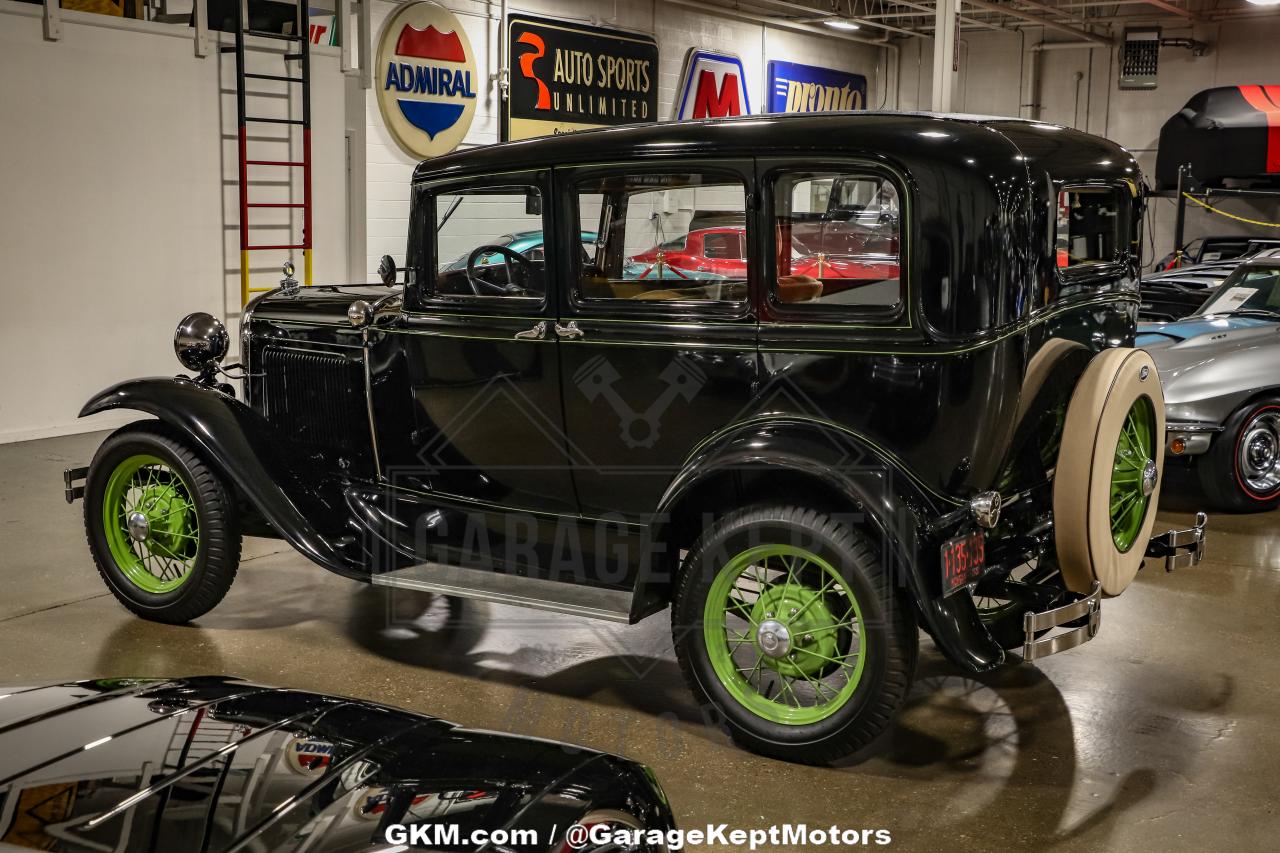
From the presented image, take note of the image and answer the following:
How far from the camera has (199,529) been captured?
5.07 m

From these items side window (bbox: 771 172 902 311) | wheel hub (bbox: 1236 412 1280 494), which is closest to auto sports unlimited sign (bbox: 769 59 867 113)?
wheel hub (bbox: 1236 412 1280 494)

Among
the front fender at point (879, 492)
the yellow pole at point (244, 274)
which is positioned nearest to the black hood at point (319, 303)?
the front fender at point (879, 492)

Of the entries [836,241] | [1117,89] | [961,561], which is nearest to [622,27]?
[1117,89]

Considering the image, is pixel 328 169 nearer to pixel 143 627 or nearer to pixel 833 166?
pixel 143 627

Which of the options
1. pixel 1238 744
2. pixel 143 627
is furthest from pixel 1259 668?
pixel 143 627

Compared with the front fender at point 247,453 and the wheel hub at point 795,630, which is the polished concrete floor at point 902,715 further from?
the front fender at point 247,453

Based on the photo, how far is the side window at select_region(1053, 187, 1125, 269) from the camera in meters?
4.34

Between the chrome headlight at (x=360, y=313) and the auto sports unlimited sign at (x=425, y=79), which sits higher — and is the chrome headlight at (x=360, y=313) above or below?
below

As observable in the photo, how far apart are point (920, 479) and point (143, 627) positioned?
3227 mm

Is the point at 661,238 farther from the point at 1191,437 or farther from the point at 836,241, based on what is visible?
the point at 1191,437

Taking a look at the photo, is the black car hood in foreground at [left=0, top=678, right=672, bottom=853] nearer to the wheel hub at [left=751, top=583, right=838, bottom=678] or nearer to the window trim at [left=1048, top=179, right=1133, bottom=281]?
the wheel hub at [left=751, top=583, right=838, bottom=678]

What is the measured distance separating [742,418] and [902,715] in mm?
1175

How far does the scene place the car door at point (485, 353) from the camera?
460 centimetres

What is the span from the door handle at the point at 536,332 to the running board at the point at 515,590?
0.86m
